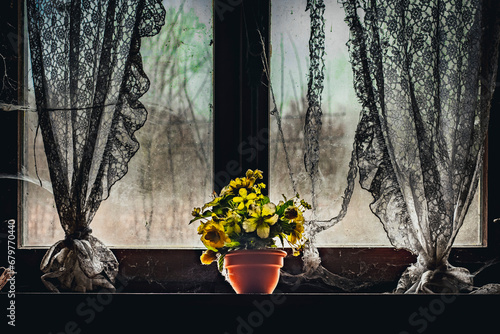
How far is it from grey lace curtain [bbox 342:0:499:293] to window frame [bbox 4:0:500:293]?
5.4 inches

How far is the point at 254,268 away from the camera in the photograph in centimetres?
198

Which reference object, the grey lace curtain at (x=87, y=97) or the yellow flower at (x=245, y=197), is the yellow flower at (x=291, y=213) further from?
the grey lace curtain at (x=87, y=97)

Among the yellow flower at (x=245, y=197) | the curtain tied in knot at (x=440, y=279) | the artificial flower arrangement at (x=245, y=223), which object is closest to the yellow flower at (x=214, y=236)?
the artificial flower arrangement at (x=245, y=223)

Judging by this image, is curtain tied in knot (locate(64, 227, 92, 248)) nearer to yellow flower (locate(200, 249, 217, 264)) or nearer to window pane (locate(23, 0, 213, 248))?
window pane (locate(23, 0, 213, 248))

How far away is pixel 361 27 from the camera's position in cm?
226

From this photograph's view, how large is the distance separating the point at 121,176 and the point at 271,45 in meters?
0.70

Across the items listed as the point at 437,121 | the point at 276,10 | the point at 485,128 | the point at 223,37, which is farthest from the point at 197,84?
the point at 485,128

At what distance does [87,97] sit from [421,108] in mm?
1102

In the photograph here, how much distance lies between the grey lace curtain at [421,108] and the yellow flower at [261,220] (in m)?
0.39

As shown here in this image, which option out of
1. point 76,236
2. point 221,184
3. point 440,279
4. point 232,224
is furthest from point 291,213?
point 76,236

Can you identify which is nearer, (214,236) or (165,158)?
(214,236)

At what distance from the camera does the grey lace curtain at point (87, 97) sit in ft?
7.27

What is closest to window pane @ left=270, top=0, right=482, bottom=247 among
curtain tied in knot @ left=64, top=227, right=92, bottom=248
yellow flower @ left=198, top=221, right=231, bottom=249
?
yellow flower @ left=198, top=221, right=231, bottom=249
